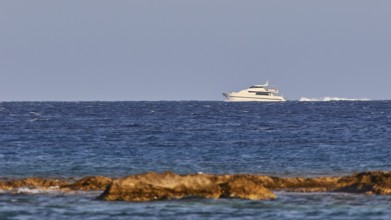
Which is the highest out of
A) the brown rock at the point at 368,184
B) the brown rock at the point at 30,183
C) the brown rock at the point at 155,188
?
the brown rock at the point at 368,184

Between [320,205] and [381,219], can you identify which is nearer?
[381,219]

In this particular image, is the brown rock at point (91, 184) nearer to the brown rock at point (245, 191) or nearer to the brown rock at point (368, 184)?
the brown rock at point (245, 191)

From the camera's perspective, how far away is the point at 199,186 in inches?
1517

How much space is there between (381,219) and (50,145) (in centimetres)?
4261

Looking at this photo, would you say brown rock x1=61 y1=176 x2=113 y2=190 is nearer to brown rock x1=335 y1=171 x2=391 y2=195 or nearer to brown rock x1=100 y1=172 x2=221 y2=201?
brown rock x1=100 y1=172 x2=221 y2=201

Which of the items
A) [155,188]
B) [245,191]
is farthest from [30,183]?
[245,191]

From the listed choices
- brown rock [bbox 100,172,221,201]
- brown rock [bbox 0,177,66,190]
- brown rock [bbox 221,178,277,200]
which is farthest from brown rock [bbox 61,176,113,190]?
brown rock [bbox 221,178,277,200]

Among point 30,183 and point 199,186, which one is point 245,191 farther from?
point 30,183

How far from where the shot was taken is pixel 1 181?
45250mm

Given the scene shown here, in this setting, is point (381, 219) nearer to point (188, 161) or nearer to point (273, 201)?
point (273, 201)

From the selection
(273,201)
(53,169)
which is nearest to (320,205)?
(273,201)

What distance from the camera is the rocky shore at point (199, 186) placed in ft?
125

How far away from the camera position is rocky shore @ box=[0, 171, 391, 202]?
1502 inches

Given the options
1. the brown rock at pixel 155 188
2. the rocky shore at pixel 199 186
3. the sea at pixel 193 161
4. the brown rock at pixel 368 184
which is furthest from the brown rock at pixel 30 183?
the brown rock at pixel 368 184
